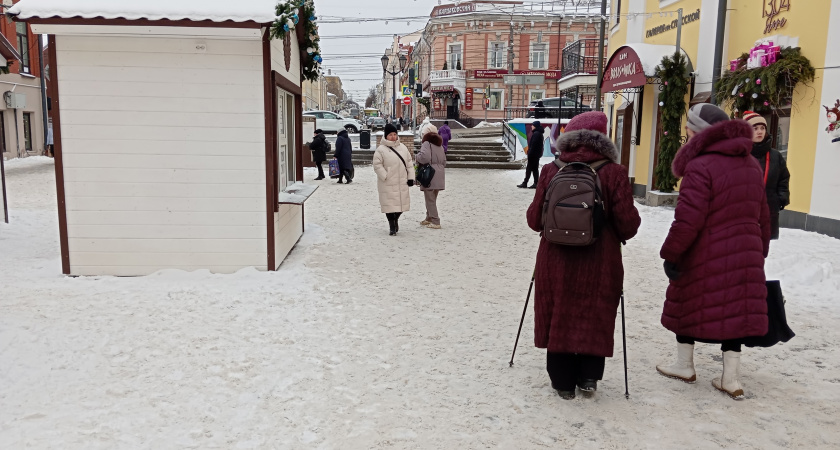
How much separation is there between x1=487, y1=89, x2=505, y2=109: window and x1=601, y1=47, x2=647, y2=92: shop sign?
33640 mm

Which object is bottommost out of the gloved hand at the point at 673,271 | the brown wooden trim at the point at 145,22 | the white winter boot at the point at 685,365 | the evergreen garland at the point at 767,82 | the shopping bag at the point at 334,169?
the white winter boot at the point at 685,365

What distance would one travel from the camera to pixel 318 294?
6070mm

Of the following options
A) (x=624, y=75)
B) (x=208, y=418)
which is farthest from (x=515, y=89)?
(x=208, y=418)

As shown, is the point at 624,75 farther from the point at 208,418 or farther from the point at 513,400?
the point at 208,418

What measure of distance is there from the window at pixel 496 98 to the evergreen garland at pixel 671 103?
35612 millimetres

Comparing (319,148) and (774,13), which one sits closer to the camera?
(774,13)

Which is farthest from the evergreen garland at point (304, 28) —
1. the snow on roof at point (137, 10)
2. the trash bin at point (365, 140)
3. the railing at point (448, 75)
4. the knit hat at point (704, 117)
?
the railing at point (448, 75)

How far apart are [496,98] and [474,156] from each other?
24896 mm

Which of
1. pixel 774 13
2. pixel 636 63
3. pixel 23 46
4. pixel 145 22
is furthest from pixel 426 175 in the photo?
pixel 23 46

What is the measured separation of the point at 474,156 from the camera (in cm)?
2356

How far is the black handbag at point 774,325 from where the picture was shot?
3.73m

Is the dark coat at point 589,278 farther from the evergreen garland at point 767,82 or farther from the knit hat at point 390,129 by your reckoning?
the evergreen garland at point 767,82

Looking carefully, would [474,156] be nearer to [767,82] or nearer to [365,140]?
[365,140]

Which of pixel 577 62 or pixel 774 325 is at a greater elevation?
pixel 577 62
